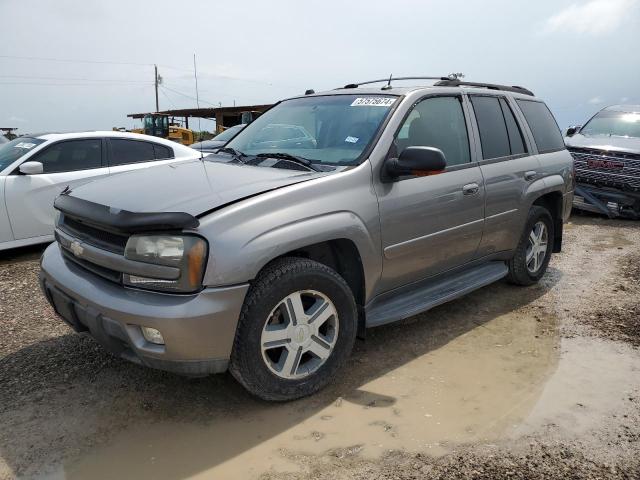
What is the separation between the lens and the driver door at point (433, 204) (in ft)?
11.3

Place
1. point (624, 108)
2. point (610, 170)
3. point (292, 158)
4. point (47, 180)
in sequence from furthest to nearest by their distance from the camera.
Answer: point (624, 108) < point (610, 170) < point (47, 180) < point (292, 158)

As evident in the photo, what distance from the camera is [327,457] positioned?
2609 mm

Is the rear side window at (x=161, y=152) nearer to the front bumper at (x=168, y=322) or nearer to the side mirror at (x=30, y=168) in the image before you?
the side mirror at (x=30, y=168)

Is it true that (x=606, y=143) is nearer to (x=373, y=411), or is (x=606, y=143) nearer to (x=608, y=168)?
(x=608, y=168)

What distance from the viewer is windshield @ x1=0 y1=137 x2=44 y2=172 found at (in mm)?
6244

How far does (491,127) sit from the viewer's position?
14.6 ft

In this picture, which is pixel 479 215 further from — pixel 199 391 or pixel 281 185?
pixel 199 391

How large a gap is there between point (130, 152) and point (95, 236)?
439 cm

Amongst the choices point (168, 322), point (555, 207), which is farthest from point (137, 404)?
point (555, 207)

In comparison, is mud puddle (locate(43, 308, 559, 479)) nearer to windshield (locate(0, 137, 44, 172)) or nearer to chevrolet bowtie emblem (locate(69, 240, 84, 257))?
chevrolet bowtie emblem (locate(69, 240, 84, 257))

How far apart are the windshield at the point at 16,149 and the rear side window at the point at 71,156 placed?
182mm

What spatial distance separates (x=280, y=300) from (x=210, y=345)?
0.43 m

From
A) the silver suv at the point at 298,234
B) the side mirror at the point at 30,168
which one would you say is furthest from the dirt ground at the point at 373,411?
the side mirror at the point at 30,168

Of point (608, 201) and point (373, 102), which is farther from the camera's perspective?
point (608, 201)
